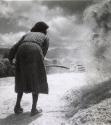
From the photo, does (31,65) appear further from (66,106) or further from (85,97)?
(85,97)

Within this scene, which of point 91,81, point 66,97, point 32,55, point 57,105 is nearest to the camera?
point 32,55

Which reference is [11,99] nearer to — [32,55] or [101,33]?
[32,55]

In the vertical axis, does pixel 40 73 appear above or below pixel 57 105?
above

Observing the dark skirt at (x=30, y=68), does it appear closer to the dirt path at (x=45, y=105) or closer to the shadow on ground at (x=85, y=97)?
the dirt path at (x=45, y=105)

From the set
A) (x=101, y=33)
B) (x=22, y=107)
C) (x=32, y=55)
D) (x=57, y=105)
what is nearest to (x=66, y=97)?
(x=57, y=105)

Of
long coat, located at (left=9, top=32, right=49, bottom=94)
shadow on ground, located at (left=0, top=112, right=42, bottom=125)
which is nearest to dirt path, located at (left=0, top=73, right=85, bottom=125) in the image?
shadow on ground, located at (left=0, top=112, right=42, bottom=125)

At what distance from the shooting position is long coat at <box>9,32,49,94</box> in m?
5.62

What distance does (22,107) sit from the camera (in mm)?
6383

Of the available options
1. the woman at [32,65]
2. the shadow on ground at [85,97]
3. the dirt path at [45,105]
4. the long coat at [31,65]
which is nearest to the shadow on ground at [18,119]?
the dirt path at [45,105]

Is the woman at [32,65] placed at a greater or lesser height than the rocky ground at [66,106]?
greater

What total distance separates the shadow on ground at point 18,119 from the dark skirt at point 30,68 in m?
0.47

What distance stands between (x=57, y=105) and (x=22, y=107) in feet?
2.38

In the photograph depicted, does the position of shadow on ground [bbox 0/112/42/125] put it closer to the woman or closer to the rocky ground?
the rocky ground

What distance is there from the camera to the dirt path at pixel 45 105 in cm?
543
